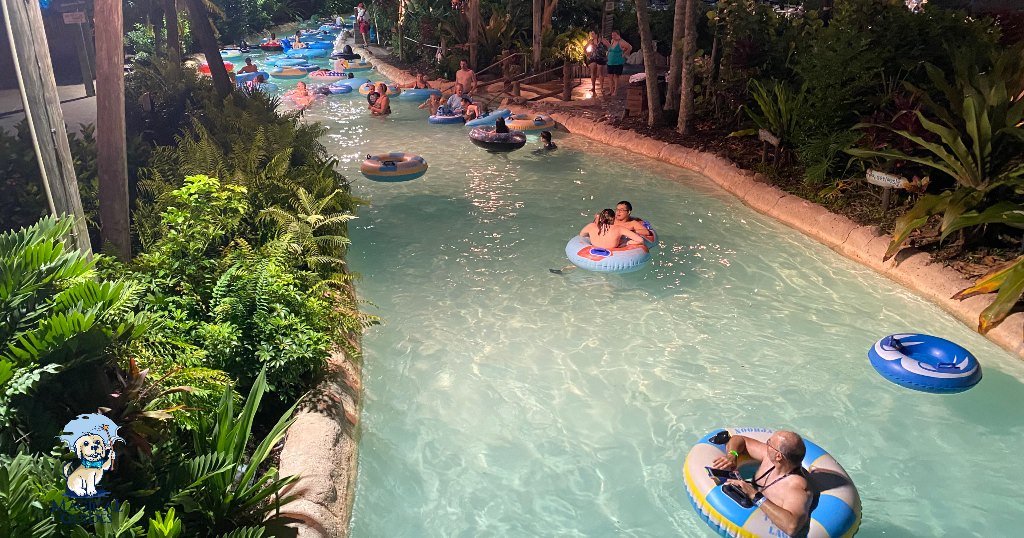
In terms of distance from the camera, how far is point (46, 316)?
3.98 metres

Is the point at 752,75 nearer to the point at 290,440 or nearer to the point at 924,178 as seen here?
the point at 924,178

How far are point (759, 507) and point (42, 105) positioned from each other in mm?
5781

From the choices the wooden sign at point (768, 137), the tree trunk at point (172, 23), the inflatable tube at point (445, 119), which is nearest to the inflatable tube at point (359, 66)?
the tree trunk at point (172, 23)

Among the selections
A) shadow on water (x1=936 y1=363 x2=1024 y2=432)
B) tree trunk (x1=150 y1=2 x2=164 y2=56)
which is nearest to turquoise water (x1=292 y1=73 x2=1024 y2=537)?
shadow on water (x1=936 y1=363 x2=1024 y2=432)

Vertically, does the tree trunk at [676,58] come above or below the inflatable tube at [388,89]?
above

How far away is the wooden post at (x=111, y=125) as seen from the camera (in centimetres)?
643

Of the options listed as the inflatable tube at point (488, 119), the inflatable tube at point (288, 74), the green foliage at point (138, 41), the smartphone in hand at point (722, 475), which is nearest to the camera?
the smartphone in hand at point (722, 475)

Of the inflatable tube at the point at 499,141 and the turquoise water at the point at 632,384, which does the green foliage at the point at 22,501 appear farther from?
the inflatable tube at the point at 499,141

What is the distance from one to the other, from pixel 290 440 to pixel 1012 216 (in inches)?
292

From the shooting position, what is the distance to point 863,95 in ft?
36.4

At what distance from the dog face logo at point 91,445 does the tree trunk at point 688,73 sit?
12.2 m

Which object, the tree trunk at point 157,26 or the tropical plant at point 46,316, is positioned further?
the tree trunk at point 157,26

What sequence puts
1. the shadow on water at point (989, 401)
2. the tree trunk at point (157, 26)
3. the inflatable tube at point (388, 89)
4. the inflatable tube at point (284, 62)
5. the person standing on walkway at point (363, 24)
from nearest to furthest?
the shadow on water at point (989, 401), the tree trunk at point (157, 26), the inflatable tube at point (388, 89), the inflatable tube at point (284, 62), the person standing on walkway at point (363, 24)

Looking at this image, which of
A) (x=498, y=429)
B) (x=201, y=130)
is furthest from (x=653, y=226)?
(x=201, y=130)
